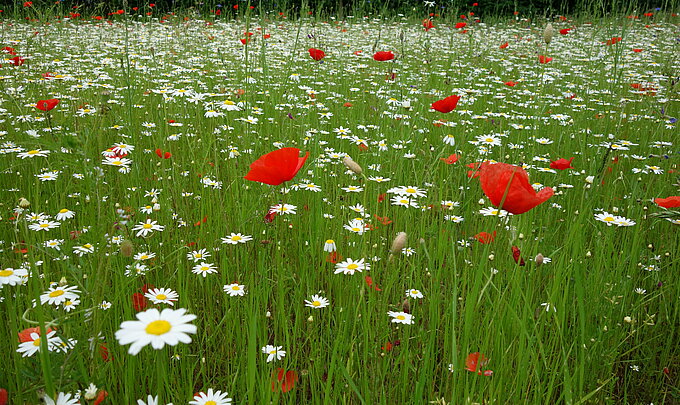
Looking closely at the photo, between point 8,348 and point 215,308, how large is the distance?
2.02 feet

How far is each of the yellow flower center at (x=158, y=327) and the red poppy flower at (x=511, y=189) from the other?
2.27ft

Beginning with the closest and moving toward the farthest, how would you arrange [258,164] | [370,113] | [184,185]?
[258,164] → [184,185] → [370,113]

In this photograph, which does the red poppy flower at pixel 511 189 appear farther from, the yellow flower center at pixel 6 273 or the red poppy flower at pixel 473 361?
the yellow flower center at pixel 6 273

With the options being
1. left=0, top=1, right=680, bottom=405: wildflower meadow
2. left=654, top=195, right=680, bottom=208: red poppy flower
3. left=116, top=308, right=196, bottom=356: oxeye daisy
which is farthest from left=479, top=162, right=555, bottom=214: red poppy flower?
left=654, top=195, right=680, bottom=208: red poppy flower

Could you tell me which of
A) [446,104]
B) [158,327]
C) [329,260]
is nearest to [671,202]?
[446,104]

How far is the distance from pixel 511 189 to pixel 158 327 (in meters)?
0.75

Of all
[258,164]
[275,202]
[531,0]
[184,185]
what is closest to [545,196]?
[258,164]

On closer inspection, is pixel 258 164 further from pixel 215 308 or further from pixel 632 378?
pixel 632 378

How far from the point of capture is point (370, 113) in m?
3.77

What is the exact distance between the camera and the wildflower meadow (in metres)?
1.10

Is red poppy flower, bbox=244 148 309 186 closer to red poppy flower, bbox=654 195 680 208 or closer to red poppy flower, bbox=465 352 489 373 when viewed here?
red poppy flower, bbox=465 352 489 373

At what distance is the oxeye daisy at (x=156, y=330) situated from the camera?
615 mm

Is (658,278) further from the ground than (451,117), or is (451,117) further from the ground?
(451,117)

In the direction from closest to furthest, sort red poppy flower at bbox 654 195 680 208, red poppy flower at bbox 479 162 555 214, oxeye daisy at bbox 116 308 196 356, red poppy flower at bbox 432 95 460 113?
oxeye daisy at bbox 116 308 196 356, red poppy flower at bbox 479 162 555 214, red poppy flower at bbox 654 195 680 208, red poppy flower at bbox 432 95 460 113
